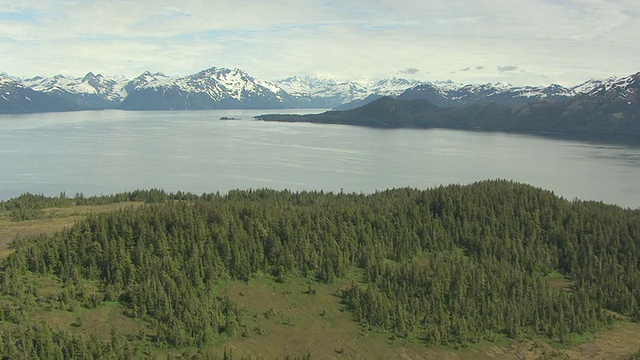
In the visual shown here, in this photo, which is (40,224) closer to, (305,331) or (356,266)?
(305,331)

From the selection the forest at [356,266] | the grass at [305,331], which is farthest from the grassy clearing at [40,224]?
the forest at [356,266]

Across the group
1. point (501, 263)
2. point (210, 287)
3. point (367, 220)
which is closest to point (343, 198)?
point (367, 220)

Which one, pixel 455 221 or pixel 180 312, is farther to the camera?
pixel 455 221

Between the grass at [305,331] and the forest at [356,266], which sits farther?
the forest at [356,266]

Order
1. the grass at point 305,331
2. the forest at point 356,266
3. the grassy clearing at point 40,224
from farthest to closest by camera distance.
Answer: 1. the grassy clearing at point 40,224
2. the forest at point 356,266
3. the grass at point 305,331

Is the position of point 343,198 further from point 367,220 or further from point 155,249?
point 155,249

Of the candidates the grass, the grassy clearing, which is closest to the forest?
the grass

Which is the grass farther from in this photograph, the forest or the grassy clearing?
the forest

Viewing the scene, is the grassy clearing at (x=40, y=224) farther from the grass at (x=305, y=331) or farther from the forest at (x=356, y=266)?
the forest at (x=356, y=266)

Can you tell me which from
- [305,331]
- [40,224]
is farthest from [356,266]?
[40,224]
